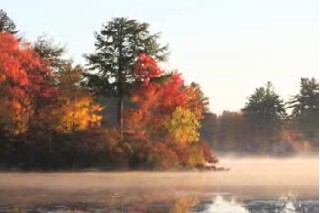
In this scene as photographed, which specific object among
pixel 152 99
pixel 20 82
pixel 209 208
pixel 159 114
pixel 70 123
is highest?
pixel 20 82

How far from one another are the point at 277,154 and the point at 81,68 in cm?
5209

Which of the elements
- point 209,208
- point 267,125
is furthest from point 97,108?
point 267,125

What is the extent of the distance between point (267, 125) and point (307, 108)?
6.84 m

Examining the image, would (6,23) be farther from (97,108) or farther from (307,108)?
(307,108)

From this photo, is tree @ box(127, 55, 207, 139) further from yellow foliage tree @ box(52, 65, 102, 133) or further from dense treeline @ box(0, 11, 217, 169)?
yellow foliage tree @ box(52, 65, 102, 133)

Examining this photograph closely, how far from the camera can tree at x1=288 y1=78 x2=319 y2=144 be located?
99.1 metres

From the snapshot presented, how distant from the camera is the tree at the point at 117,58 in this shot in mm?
50406

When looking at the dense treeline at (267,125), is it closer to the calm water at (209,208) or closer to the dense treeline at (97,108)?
the dense treeline at (97,108)

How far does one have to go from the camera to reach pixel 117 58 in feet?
167

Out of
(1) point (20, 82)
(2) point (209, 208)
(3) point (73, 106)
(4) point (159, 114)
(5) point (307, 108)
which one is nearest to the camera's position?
(2) point (209, 208)

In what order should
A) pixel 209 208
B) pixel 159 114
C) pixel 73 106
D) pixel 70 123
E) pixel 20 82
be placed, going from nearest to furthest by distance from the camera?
pixel 209 208
pixel 20 82
pixel 70 123
pixel 73 106
pixel 159 114

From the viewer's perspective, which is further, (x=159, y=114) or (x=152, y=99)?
(x=159, y=114)

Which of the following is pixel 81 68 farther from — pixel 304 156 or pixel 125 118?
pixel 304 156

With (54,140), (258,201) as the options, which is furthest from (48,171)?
(258,201)
